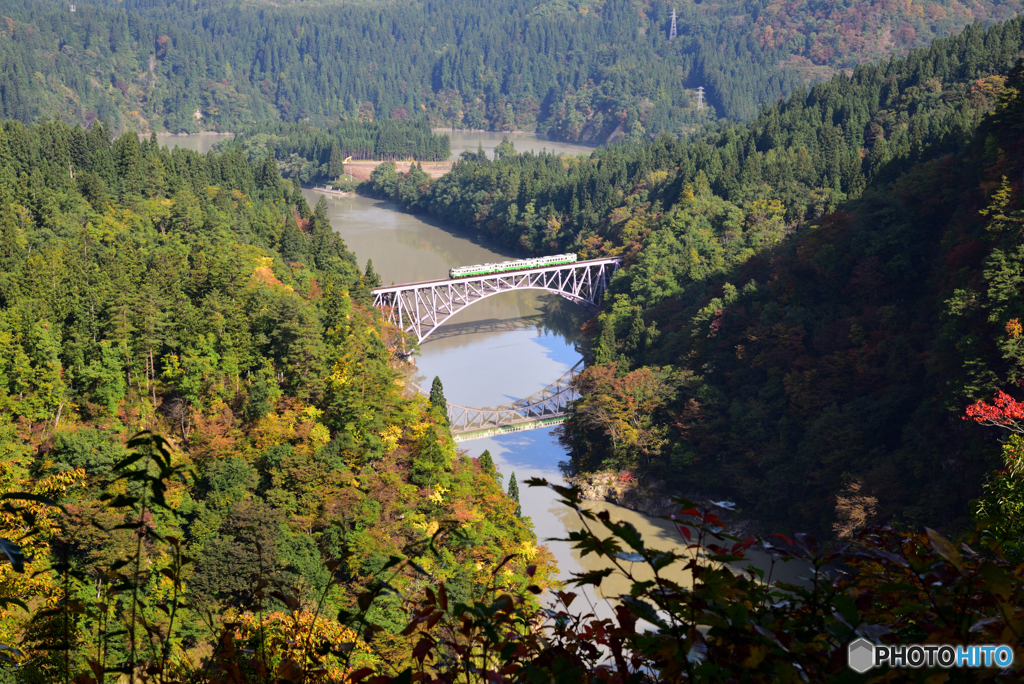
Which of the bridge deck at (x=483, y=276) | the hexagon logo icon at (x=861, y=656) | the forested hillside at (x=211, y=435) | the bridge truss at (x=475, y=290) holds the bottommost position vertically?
the bridge truss at (x=475, y=290)

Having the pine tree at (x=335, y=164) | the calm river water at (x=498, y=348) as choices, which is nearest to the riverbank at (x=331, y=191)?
the pine tree at (x=335, y=164)

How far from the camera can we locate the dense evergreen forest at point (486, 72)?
14975cm

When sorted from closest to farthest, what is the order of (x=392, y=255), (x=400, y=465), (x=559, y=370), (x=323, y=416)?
(x=400, y=465) < (x=323, y=416) < (x=559, y=370) < (x=392, y=255)

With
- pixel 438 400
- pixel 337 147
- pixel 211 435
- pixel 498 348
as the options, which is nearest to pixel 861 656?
pixel 211 435

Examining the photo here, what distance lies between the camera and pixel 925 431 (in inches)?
1220

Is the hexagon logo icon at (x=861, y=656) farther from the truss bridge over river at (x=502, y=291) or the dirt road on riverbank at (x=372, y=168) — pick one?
the dirt road on riverbank at (x=372, y=168)

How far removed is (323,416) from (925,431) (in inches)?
859

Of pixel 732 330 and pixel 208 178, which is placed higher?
pixel 208 178

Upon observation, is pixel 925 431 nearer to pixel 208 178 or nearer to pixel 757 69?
pixel 208 178

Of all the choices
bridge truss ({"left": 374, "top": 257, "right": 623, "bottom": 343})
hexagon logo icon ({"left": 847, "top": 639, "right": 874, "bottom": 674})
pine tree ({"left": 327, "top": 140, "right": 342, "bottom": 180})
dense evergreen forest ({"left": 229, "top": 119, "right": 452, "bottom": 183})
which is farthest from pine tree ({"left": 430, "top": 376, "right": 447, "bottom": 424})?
dense evergreen forest ({"left": 229, "top": 119, "right": 452, "bottom": 183})

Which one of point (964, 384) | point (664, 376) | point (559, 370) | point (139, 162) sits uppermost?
point (139, 162)

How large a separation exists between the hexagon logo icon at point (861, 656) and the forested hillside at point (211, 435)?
13.1 m

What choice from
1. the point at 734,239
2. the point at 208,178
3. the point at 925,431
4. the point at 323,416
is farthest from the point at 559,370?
the point at 208,178

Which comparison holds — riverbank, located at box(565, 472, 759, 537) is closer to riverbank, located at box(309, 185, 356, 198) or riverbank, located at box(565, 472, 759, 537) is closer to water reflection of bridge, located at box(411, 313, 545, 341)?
water reflection of bridge, located at box(411, 313, 545, 341)
